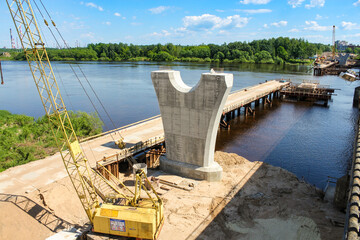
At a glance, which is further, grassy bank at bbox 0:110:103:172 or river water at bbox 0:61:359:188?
river water at bbox 0:61:359:188

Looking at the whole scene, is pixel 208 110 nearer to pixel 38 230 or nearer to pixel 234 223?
pixel 234 223

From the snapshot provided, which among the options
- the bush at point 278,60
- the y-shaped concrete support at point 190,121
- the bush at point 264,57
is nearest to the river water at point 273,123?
the y-shaped concrete support at point 190,121

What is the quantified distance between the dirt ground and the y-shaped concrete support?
2111 millimetres

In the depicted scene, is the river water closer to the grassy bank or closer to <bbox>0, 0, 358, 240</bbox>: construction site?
the grassy bank

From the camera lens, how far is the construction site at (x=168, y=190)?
18.0 meters

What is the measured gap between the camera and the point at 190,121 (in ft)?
84.5

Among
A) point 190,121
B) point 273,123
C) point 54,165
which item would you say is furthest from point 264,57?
point 54,165

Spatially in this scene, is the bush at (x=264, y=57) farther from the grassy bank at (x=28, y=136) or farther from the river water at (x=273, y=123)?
the grassy bank at (x=28, y=136)

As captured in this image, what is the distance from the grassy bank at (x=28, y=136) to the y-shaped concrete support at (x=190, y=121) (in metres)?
15.0

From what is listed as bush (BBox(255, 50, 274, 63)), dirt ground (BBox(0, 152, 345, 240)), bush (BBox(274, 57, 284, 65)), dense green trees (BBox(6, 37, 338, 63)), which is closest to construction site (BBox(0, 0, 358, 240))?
dirt ground (BBox(0, 152, 345, 240))

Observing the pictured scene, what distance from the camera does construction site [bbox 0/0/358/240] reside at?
59.0 ft

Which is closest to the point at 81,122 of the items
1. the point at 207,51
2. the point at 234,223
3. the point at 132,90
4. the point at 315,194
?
the point at 234,223

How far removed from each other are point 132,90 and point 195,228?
214 ft

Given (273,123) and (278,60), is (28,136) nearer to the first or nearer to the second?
(273,123)
